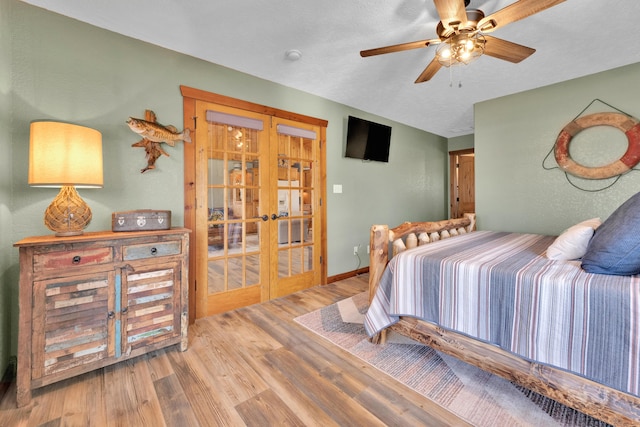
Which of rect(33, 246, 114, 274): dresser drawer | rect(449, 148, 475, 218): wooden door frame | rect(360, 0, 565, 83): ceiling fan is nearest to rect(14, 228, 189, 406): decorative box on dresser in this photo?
rect(33, 246, 114, 274): dresser drawer

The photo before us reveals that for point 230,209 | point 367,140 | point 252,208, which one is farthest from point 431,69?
point 230,209

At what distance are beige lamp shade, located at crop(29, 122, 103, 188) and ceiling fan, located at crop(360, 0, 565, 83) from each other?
198 centimetres

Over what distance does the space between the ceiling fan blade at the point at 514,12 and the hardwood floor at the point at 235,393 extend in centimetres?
228

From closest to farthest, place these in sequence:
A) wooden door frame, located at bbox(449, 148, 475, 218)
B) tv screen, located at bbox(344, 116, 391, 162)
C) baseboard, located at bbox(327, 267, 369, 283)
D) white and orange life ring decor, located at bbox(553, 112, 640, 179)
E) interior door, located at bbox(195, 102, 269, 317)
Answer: interior door, located at bbox(195, 102, 269, 317)
white and orange life ring decor, located at bbox(553, 112, 640, 179)
baseboard, located at bbox(327, 267, 369, 283)
tv screen, located at bbox(344, 116, 391, 162)
wooden door frame, located at bbox(449, 148, 475, 218)

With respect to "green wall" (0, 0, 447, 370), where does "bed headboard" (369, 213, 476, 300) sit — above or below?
below

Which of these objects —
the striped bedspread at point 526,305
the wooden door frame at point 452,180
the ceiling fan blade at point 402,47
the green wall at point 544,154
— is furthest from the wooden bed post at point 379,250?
the wooden door frame at point 452,180

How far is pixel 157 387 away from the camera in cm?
161

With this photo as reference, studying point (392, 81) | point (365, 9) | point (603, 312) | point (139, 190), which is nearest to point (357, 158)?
point (392, 81)

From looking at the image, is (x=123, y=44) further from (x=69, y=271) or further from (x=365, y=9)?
(x=365, y=9)

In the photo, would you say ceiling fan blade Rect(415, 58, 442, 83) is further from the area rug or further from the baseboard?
the baseboard

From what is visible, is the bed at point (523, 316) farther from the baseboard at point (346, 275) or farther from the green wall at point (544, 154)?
the green wall at point (544, 154)

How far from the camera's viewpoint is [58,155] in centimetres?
153

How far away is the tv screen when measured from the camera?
Answer: 3.76 m

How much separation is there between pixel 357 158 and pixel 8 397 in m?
3.86
